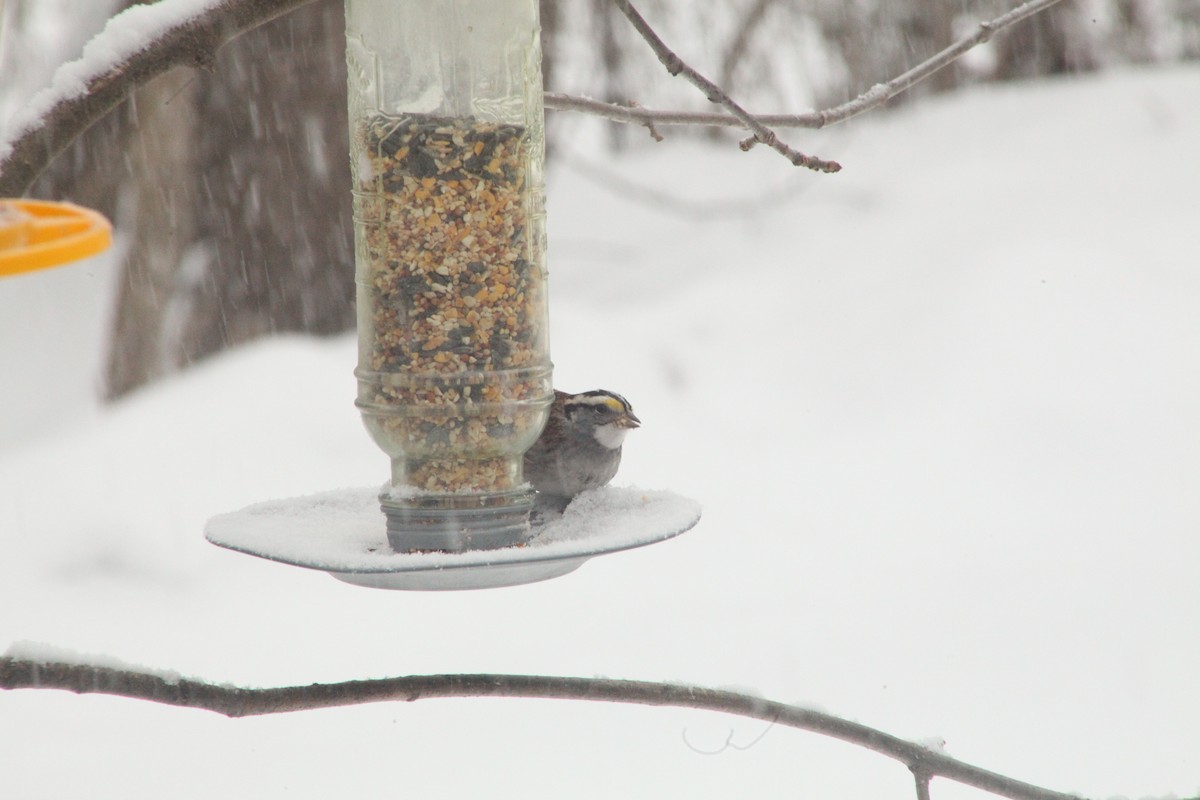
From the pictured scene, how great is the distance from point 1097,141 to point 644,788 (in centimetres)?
787

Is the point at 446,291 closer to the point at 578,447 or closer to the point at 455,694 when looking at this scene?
the point at 578,447

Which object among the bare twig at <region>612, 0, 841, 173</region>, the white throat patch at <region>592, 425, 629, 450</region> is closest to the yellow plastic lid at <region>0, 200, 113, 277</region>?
the bare twig at <region>612, 0, 841, 173</region>

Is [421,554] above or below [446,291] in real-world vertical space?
below

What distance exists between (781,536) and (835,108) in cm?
443

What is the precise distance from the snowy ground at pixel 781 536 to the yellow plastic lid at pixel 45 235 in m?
1.95

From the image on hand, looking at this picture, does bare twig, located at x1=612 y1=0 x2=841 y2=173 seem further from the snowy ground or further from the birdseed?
the snowy ground

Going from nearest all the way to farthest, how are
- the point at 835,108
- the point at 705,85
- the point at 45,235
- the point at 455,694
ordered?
the point at 45,235
the point at 455,694
the point at 705,85
the point at 835,108

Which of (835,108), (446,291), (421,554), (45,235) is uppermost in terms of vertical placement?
(835,108)

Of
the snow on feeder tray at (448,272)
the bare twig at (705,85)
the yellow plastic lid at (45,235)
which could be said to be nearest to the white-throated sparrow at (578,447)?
the snow on feeder tray at (448,272)

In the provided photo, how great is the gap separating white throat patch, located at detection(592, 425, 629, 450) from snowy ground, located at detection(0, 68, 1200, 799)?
A: 0.75m

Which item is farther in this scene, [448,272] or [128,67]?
[448,272]

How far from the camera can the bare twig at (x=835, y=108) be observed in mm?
2590

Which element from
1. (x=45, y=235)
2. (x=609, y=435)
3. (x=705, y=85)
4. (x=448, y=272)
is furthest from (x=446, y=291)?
(x=45, y=235)

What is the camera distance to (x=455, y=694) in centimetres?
214
